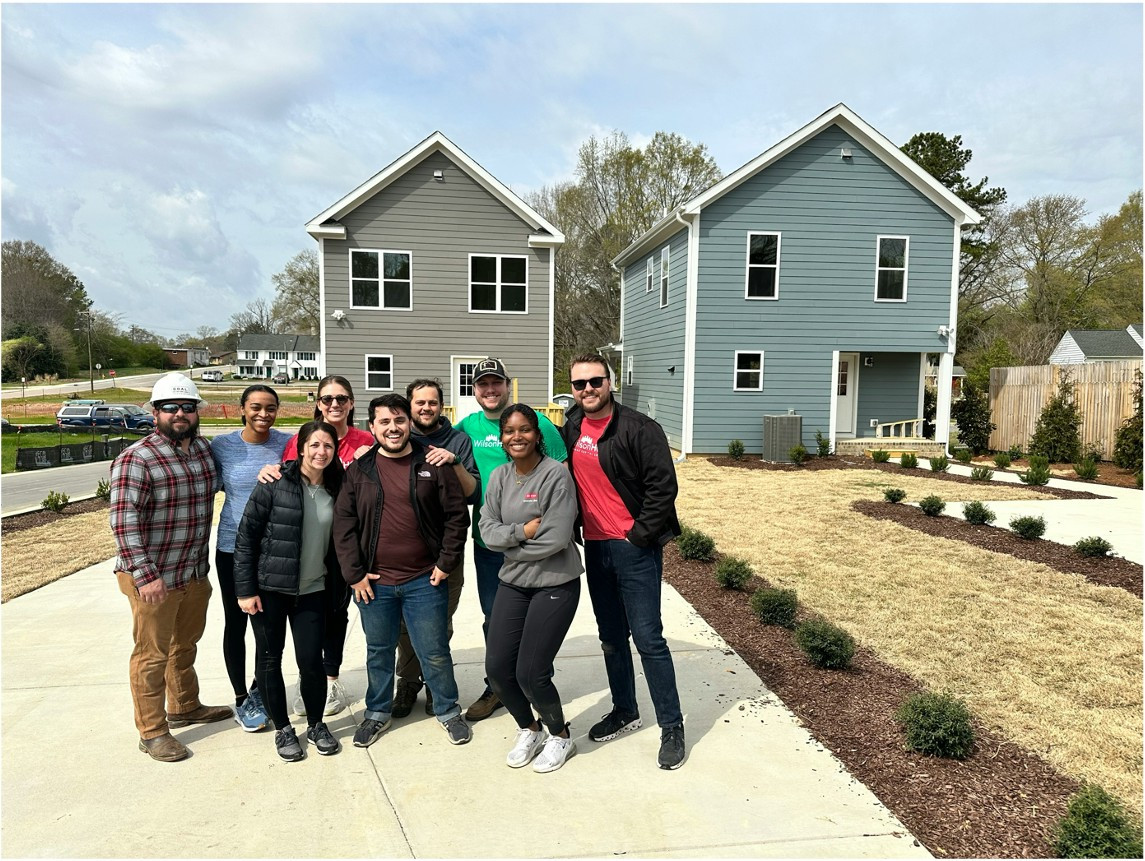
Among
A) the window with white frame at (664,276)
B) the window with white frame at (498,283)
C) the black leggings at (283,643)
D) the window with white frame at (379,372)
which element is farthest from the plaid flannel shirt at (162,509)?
the window with white frame at (664,276)

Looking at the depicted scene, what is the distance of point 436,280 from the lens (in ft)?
56.5

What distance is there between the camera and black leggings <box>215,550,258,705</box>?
143 inches

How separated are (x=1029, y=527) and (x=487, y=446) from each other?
22.7ft

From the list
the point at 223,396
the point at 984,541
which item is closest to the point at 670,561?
the point at 984,541

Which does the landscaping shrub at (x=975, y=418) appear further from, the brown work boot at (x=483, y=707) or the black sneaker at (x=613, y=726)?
the brown work boot at (x=483, y=707)

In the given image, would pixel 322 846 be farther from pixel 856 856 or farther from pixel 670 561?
pixel 670 561

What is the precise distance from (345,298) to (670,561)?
12.4 meters

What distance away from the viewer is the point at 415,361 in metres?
17.3

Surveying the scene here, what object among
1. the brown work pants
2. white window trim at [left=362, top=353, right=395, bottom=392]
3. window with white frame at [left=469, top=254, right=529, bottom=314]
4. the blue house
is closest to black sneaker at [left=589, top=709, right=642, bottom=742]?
the brown work pants

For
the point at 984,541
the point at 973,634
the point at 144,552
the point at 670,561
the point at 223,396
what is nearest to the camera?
the point at 144,552

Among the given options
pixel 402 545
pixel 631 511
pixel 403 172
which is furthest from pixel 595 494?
pixel 403 172

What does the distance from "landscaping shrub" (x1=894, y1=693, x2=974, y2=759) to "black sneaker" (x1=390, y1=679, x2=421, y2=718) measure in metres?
2.60

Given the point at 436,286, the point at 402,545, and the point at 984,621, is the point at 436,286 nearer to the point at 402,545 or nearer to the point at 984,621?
the point at 984,621

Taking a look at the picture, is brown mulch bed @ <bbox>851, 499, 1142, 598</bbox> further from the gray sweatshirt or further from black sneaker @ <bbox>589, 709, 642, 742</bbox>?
the gray sweatshirt
